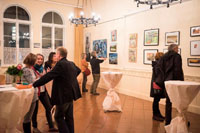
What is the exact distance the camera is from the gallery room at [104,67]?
2.86 meters

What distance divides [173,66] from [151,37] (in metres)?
2.46

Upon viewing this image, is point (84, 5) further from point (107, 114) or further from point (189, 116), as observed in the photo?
point (189, 116)

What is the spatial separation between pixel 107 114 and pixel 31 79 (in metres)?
2.31

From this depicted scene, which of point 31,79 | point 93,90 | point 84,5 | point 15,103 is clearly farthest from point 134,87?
point 84,5

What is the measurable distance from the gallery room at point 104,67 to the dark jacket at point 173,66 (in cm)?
2

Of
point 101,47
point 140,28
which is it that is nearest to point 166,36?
point 140,28

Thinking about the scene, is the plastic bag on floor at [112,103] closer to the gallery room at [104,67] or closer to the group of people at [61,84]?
the gallery room at [104,67]

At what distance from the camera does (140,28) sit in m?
6.45

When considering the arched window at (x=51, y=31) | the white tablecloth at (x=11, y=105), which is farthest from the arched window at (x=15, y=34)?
the white tablecloth at (x=11, y=105)

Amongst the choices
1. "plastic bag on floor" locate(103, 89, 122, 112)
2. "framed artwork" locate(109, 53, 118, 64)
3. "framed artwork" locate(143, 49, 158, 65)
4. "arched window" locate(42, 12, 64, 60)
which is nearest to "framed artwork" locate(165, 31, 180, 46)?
"framed artwork" locate(143, 49, 158, 65)

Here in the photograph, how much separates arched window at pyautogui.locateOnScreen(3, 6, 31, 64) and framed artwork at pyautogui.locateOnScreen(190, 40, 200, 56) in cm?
694

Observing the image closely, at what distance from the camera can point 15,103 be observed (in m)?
2.56

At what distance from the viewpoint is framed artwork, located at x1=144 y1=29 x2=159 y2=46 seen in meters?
5.84

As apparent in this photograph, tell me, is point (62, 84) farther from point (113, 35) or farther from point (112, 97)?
point (113, 35)
